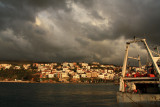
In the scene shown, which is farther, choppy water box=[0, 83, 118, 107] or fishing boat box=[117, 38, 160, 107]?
choppy water box=[0, 83, 118, 107]

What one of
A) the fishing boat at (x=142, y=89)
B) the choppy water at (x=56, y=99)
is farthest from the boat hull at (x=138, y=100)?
the choppy water at (x=56, y=99)

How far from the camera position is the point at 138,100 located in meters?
35.2

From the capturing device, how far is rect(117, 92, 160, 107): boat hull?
33.6 metres

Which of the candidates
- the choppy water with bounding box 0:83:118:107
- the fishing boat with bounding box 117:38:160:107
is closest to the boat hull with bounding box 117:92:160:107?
the fishing boat with bounding box 117:38:160:107

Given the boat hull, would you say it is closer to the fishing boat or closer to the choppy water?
the fishing boat

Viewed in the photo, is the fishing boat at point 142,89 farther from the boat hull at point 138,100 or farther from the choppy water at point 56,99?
the choppy water at point 56,99

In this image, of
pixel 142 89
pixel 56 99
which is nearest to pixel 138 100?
pixel 142 89

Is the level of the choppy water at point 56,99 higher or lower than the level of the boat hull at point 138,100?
lower

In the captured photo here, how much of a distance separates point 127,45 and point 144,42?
4126 mm

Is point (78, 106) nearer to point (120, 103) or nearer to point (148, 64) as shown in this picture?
point (120, 103)

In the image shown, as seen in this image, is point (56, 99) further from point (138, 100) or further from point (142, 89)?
point (138, 100)

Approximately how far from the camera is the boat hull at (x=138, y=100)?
3356cm

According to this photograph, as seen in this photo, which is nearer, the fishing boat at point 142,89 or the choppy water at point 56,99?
the fishing boat at point 142,89

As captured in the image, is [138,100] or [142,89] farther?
[142,89]
